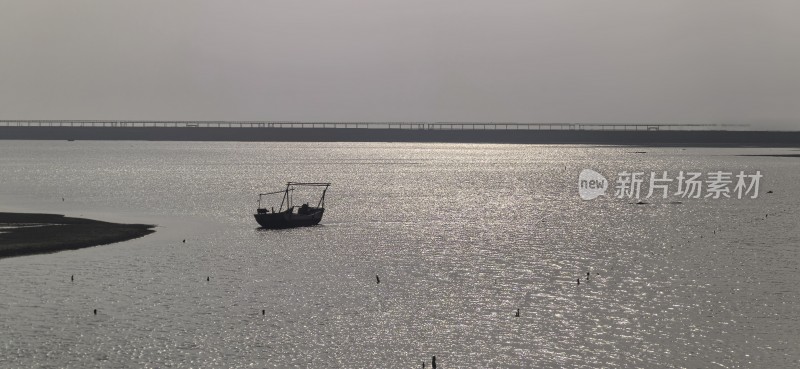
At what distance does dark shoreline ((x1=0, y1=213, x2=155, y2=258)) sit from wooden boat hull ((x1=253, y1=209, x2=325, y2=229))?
9.13 metres

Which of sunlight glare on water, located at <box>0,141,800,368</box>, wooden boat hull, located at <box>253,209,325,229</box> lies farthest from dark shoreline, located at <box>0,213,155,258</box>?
wooden boat hull, located at <box>253,209,325,229</box>

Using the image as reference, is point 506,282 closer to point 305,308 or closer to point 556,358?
point 305,308

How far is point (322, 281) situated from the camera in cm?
5503

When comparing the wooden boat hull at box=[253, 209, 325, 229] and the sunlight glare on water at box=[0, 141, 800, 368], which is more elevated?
the wooden boat hull at box=[253, 209, 325, 229]

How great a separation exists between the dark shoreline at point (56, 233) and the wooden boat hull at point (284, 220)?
9135mm

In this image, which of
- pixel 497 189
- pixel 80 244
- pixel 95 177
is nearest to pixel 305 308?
pixel 80 244

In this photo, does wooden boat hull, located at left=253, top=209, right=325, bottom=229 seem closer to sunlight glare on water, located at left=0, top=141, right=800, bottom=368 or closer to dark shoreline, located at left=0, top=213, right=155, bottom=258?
sunlight glare on water, located at left=0, top=141, right=800, bottom=368

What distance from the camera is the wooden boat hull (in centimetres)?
8556

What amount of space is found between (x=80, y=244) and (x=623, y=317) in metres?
39.6

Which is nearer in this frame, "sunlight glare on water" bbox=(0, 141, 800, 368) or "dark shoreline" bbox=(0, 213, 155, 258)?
"sunlight glare on water" bbox=(0, 141, 800, 368)

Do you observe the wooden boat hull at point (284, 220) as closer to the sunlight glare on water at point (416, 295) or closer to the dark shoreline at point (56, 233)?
the sunlight glare on water at point (416, 295)

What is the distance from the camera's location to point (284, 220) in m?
86.4

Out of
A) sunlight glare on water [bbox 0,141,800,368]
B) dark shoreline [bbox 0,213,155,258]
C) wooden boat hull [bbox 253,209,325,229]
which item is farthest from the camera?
wooden boat hull [bbox 253,209,325,229]

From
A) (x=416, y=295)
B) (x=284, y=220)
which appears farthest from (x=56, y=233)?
(x=416, y=295)
